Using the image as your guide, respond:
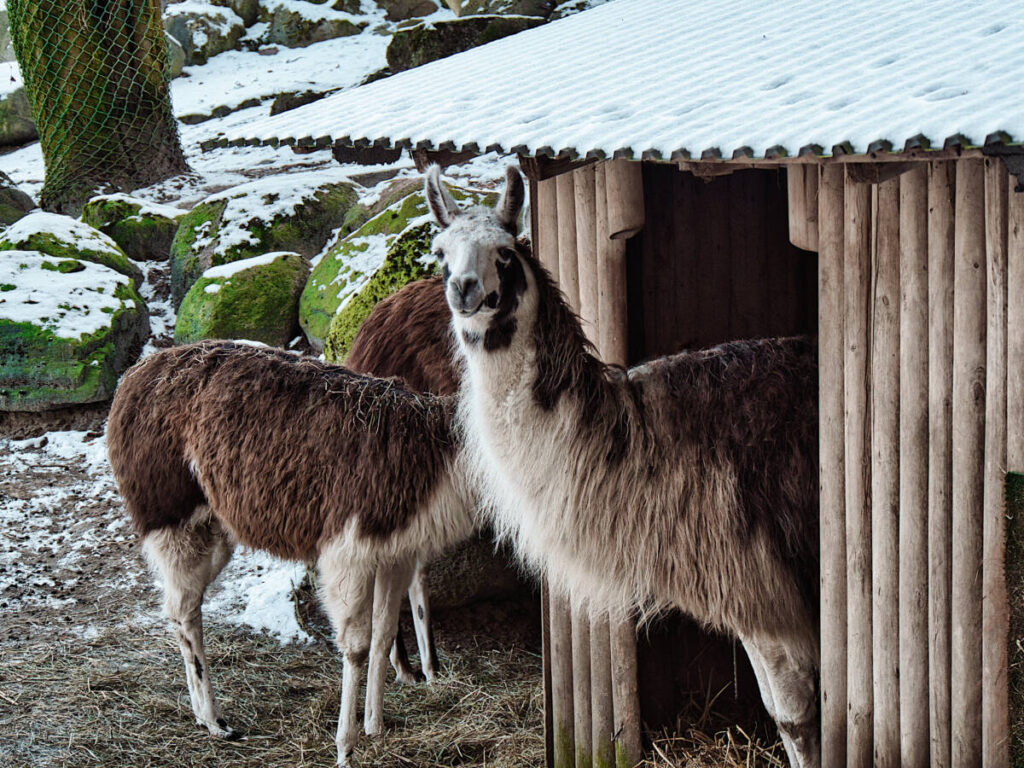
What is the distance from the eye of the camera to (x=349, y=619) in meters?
4.49

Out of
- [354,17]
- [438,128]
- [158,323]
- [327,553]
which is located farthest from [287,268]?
[354,17]

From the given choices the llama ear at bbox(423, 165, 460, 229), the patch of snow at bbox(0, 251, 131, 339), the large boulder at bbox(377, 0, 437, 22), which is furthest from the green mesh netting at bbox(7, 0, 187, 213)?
the llama ear at bbox(423, 165, 460, 229)

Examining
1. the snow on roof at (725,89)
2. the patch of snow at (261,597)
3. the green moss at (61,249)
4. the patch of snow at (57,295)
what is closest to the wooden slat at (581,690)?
the snow on roof at (725,89)

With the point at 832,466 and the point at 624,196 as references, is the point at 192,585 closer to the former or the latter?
the point at 624,196

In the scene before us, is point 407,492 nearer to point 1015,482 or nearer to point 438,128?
point 438,128

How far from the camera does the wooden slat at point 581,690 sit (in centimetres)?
412

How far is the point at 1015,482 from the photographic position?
8.83 feet

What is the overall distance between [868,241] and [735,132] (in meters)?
0.55

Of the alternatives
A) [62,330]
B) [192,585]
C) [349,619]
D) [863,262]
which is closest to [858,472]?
[863,262]

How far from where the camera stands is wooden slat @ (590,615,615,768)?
409cm

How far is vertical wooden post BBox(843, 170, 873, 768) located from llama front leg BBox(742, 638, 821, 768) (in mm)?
270

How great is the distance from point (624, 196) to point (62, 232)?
21.6 ft

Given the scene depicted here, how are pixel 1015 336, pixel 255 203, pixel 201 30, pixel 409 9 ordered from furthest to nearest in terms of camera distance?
pixel 409 9, pixel 201 30, pixel 255 203, pixel 1015 336

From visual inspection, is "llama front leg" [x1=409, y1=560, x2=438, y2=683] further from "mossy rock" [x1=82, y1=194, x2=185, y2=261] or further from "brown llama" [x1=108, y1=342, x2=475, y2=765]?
"mossy rock" [x1=82, y1=194, x2=185, y2=261]
